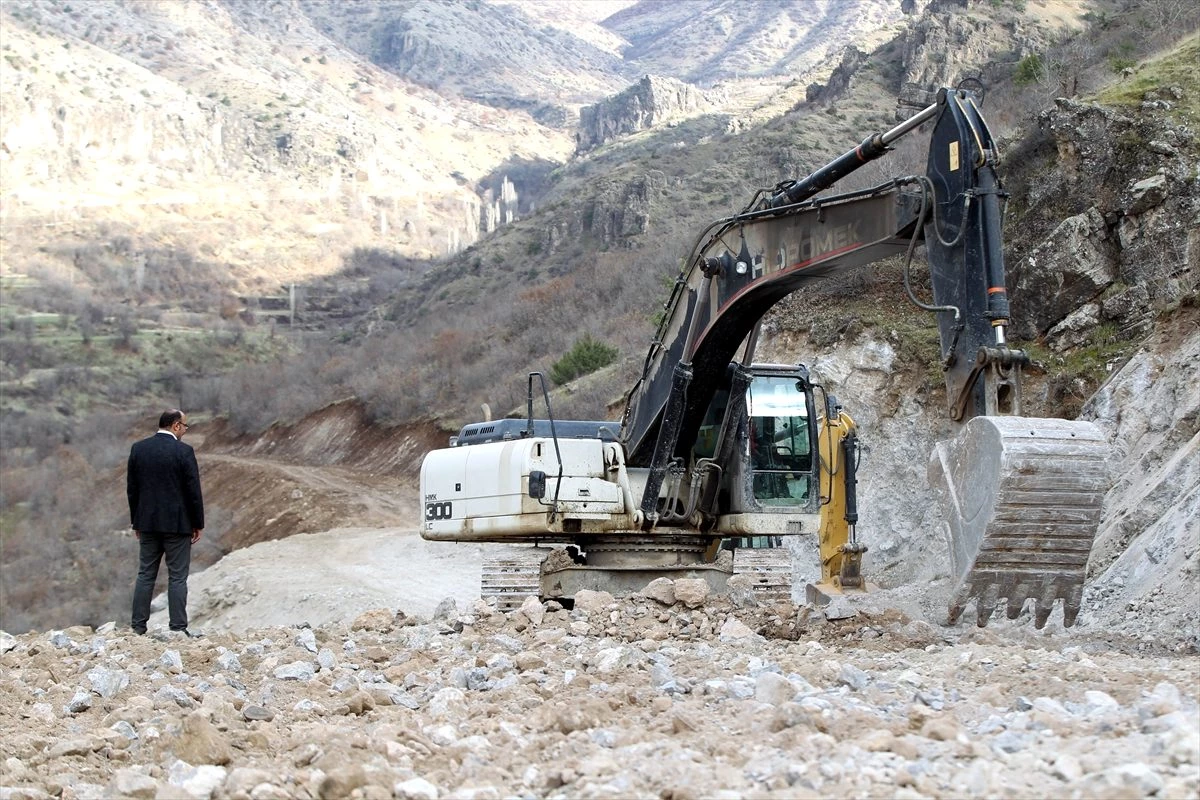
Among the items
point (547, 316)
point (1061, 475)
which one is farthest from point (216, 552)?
point (1061, 475)

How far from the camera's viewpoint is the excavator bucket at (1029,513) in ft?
23.4

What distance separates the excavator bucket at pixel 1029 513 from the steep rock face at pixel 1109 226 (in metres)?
10.3

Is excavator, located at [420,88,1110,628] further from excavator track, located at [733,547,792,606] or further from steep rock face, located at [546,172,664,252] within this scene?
steep rock face, located at [546,172,664,252]

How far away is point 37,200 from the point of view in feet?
300

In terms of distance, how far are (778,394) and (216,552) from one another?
68.6 feet

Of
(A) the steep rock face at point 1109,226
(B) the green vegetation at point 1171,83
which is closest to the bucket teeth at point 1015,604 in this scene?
(A) the steep rock face at point 1109,226

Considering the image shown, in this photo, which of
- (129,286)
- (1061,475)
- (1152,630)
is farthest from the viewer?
(129,286)

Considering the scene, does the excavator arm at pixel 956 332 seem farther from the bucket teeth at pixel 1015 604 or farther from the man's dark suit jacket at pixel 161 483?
the man's dark suit jacket at pixel 161 483

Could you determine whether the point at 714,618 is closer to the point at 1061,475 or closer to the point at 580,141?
the point at 1061,475

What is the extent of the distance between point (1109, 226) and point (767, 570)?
29.7 ft

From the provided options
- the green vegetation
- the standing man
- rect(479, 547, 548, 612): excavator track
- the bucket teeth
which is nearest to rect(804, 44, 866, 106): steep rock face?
the green vegetation

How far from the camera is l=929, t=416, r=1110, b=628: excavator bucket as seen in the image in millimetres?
7145

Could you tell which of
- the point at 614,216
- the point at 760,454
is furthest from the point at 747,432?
the point at 614,216

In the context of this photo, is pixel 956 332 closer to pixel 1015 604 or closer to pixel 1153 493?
pixel 1015 604
